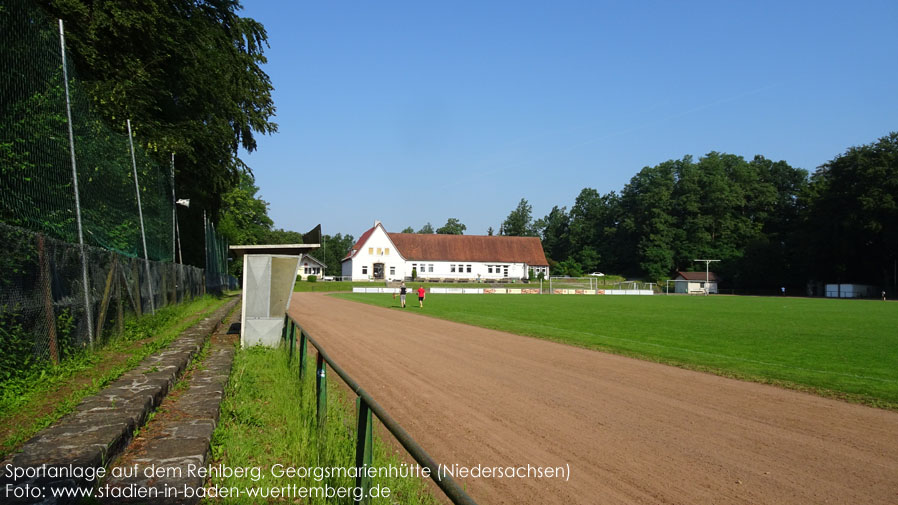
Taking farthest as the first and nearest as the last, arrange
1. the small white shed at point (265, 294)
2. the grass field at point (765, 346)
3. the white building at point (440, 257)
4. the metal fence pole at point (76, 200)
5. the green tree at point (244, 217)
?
the white building at point (440, 257), the green tree at point (244, 217), the small white shed at point (265, 294), the grass field at point (765, 346), the metal fence pole at point (76, 200)

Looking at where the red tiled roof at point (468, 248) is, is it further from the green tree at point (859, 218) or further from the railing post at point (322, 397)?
the railing post at point (322, 397)

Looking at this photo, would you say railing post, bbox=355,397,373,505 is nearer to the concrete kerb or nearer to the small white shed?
the concrete kerb

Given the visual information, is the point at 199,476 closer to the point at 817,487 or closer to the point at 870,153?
the point at 817,487

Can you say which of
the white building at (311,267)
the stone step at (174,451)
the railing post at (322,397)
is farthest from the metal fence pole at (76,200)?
the white building at (311,267)

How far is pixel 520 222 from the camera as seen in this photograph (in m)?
150

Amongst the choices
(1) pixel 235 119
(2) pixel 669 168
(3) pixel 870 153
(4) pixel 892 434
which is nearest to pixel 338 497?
(4) pixel 892 434

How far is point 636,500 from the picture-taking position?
15.7 ft

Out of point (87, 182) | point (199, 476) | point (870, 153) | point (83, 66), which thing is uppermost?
point (870, 153)

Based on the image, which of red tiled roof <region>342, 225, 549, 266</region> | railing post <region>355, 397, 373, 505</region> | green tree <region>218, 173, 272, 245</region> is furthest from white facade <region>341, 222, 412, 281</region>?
railing post <region>355, 397, 373, 505</region>

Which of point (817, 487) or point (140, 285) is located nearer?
point (817, 487)

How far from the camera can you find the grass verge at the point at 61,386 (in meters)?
4.35

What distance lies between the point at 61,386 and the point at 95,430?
1.98m

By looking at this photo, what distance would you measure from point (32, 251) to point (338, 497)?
4.11m

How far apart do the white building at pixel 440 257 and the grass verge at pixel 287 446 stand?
7636 centimetres
